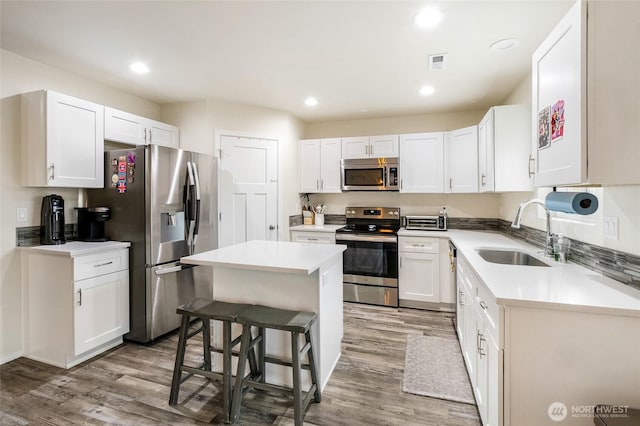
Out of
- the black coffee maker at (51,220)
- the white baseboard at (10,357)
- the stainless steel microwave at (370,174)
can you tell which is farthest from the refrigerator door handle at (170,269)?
the stainless steel microwave at (370,174)

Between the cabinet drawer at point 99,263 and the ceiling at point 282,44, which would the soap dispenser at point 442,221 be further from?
the cabinet drawer at point 99,263

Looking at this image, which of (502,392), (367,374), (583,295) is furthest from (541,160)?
(367,374)

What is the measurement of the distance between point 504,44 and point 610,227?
1530 millimetres

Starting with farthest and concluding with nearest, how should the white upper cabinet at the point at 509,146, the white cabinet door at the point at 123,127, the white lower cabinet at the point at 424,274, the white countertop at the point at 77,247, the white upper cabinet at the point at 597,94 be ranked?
the white lower cabinet at the point at 424,274, the white cabinet door at the point at 123,127, the white upper cabinet at the point at 509,146, the white countertop at the point at 77,247, the white upper cabinet at the point at 597,94

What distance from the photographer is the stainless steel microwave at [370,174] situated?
416 centimetres

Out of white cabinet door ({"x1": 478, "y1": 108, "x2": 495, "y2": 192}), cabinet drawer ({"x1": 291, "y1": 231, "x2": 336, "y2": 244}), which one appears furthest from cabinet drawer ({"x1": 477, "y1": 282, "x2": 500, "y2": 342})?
cabinet drawer ({"x1": 291, "y1": 231, "x2": 336, "y2": 244})

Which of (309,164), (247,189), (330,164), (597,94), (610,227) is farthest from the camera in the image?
(309,164)

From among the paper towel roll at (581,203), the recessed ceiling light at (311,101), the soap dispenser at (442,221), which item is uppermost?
the recessed ceiling light at (311,101)

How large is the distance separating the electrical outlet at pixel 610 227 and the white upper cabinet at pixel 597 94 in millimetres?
502

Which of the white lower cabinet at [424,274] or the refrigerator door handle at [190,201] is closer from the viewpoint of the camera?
the refrigerator door handle at [190,201]

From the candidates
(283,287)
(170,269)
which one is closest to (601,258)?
(283,287)

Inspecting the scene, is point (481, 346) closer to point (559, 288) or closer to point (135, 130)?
point (559, 288)

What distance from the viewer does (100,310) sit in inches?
104

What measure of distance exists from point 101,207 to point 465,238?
3.70 metres
